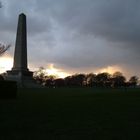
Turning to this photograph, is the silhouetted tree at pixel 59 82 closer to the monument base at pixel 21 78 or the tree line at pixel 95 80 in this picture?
the tree line at pixel 95 80

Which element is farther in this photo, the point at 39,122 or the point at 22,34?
the point at 22,34

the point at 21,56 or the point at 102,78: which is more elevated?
the point at 102,78

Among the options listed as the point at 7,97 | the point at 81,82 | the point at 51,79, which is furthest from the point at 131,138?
the point at 81,82

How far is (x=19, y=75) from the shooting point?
65.1 meters

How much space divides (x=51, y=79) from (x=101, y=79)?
25612 millimetres

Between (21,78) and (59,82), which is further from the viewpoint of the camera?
(59,82)

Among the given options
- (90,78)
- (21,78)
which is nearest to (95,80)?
(90,78)

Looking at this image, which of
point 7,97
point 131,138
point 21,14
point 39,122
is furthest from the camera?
point 21,14

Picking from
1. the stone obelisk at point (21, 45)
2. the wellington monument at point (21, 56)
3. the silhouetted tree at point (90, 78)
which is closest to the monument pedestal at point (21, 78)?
the wellington monument at point (21, 56)

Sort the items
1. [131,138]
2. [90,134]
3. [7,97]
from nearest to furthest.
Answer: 1. [131,138]
2. [90,134]
3. [7,97]

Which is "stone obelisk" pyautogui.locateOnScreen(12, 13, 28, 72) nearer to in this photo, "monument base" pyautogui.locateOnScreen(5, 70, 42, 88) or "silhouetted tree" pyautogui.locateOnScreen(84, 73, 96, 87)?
"monument base" pyautogui.locateOnScreen(5, 70, 42, 88)

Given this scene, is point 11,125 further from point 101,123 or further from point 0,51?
point 0,51

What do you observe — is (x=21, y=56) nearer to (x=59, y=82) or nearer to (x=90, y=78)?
(x=59, y=82)

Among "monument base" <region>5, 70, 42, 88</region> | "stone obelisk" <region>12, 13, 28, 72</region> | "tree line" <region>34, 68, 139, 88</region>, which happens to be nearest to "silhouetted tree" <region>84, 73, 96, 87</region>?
"tree line" <region>34, 68, 139, 88</region>
